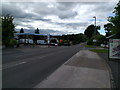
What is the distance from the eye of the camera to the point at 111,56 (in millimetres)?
14242

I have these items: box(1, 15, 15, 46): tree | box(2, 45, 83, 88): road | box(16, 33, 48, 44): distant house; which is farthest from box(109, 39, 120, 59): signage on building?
box(16, 33, 48, 44): distant house

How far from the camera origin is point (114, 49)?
1413 centimetres

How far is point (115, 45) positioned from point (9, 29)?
24.8 m

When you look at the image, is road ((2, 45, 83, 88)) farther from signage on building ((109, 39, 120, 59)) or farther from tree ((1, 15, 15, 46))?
tree ((1, 15, 15, 46))

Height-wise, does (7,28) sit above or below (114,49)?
above

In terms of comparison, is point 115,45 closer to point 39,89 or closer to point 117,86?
point 117,86

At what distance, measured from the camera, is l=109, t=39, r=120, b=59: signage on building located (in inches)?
551

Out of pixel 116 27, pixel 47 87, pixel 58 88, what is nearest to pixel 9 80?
pixel 47 87

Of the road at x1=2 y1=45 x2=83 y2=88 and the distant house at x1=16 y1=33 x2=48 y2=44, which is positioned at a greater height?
the distant house at x1=16 y1=33 x2=48 y2=44

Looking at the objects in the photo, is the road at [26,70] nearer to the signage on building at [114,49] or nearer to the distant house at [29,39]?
the signage on building at [114,49]

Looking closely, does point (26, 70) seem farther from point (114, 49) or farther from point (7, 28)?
point (7, 28)

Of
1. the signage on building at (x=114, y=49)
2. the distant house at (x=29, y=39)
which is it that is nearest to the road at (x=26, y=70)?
the signage on building at (x=114, y=49)

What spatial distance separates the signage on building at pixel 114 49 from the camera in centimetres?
1398

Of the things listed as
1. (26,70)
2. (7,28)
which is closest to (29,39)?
(7,28)
